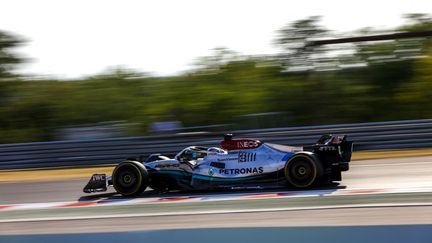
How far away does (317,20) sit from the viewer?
2850 centimetres

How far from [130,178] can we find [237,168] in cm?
183

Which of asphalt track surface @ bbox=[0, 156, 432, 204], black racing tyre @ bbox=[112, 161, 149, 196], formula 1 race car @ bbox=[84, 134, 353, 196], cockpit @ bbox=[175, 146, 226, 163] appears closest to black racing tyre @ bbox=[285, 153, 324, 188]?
formula 1 race car @ bbox=[84, 134, 353, 196]

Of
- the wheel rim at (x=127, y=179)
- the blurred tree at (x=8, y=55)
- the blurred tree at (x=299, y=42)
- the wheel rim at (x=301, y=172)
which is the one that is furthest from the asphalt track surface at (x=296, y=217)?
the blurred tree at (x=8, y=55)

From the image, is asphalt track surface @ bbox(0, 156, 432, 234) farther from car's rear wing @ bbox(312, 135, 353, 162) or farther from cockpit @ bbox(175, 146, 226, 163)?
cockpit @ bbox(175, 146, 226, 163)

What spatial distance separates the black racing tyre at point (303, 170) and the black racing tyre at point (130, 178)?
2404 millimetres

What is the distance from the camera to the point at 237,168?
1031 centimetres

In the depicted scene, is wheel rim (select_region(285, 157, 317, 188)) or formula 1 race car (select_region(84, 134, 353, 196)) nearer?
wheel rim (select_region(285, 157, 317, 188))

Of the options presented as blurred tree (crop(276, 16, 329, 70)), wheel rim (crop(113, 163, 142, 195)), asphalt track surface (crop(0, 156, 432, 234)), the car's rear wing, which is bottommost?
asphalt track surface (crop(0, 156, 432, 234))

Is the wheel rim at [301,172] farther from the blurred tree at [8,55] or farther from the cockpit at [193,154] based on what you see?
the blurred tree at [8,55]

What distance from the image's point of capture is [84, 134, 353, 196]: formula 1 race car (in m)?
9.94

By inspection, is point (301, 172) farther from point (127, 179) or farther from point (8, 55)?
point (8, 55)

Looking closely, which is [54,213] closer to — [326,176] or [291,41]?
[326,176]

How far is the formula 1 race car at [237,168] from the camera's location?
9.94m

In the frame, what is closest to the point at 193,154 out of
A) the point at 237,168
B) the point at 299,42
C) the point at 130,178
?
the point at 237,168
